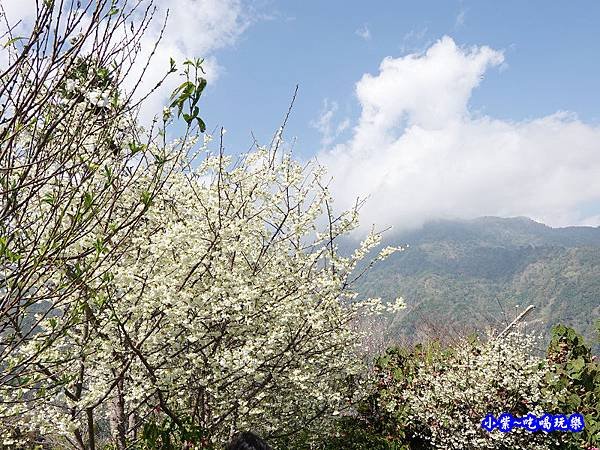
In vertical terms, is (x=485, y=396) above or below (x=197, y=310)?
below

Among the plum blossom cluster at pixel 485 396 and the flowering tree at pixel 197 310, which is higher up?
the flowering tree at pixel 197 310

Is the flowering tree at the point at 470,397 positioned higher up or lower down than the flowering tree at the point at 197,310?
lower down

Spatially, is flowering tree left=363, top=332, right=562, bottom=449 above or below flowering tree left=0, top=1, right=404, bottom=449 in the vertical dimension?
below

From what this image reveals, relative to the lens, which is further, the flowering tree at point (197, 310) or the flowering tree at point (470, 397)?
the flowering tree at point (470, 397)

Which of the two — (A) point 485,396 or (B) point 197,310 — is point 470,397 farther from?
(B) point 197,310

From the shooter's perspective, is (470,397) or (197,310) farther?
(470,397)

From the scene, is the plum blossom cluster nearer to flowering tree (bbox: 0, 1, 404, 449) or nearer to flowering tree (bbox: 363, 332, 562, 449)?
flowering tree (bbox: 363, 332, 562, 449)

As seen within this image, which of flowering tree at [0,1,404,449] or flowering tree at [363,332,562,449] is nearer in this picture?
flowering tree at [0,1,404,449]

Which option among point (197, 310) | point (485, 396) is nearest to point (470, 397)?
point (485, 396)

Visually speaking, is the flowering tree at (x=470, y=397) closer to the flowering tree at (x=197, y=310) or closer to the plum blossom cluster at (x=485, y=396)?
the plum blossom cluster at (x=485, y=396)

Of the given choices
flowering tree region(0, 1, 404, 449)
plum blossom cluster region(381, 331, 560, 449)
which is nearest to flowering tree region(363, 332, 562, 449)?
plum blossom cluster region(381, 331, 560, 449)

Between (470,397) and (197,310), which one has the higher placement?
(197,310)

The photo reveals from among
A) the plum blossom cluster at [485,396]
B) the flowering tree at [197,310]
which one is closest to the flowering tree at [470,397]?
the plum blossom cluster at [485,396]

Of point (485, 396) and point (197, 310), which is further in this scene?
point (485, 396)
